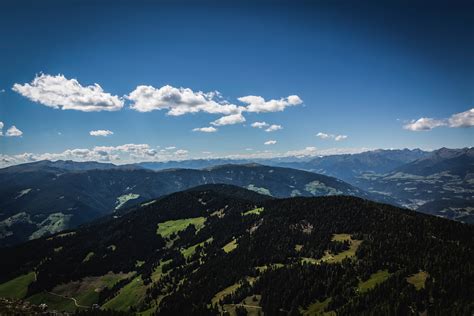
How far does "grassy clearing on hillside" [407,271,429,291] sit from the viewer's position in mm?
129262

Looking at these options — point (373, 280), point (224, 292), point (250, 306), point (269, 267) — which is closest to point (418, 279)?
point (373, 280)

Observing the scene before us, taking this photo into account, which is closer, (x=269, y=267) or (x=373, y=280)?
(x=373, y=280)

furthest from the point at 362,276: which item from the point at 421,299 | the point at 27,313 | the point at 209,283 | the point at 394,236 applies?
the point at 27,313

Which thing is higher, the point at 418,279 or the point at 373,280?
the point at 418,279

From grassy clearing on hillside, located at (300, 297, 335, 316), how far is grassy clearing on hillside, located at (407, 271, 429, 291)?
104 ft

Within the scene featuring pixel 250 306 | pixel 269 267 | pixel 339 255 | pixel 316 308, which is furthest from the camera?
pixel 269 267

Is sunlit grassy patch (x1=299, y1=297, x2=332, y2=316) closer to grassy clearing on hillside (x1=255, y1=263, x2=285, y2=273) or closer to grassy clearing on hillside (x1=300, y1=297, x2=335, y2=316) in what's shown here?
grassy clearing on hillside (x1=300, y1=297, x2=335, y2=316)

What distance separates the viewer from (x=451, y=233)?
595 ft

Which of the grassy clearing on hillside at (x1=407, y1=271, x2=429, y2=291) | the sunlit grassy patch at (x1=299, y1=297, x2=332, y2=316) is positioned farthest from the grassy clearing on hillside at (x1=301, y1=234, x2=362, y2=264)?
the grassy clearing on hillside at (x1=407, y1=271, x2=429, y2=291)

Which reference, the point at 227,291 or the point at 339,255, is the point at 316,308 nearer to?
the point at 339,255

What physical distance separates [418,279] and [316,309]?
39898 millimetres

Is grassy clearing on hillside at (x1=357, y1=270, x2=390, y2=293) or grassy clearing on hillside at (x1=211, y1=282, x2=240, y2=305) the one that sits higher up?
grassy clearing on hillside at (x1=357, y1=270, x2=390, y2=293)

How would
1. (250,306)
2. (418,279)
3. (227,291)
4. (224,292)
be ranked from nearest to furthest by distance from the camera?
(418,279) < (250,306) < (227,291) < (224,292)

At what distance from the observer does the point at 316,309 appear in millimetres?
140000
